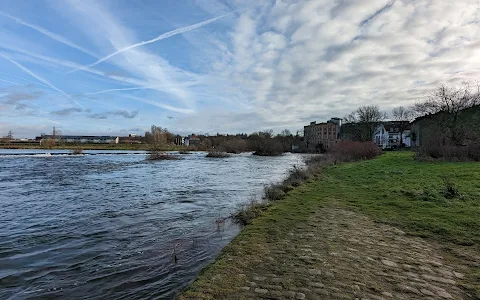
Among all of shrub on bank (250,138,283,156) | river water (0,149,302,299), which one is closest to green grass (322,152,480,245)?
river water (0,149,302,299)

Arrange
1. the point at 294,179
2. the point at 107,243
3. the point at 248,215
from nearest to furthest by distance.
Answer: the point at 107,243, the point at 248,215, the point at 294,179

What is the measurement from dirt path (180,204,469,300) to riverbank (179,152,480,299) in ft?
0.05

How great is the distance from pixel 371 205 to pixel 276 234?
5.19 metres

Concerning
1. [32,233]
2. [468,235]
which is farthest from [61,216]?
[468,235]

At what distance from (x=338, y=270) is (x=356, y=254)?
1.03m

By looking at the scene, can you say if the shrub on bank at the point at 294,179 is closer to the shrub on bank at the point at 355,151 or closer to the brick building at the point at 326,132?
the shrub on bank at the point at 355,151

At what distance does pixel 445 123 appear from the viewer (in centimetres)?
3722

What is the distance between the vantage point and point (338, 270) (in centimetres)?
504

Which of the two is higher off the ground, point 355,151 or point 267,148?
point 267,148

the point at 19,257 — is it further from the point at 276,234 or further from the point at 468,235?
the point at 468,235

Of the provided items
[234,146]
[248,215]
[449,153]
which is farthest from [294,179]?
[234,146]

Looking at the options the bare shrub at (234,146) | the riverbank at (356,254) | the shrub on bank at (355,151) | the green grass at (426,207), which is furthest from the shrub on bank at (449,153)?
the bare shrub at (234,146)

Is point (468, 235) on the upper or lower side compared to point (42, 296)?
upper

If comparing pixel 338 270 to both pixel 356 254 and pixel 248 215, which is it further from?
pixel 248 215
